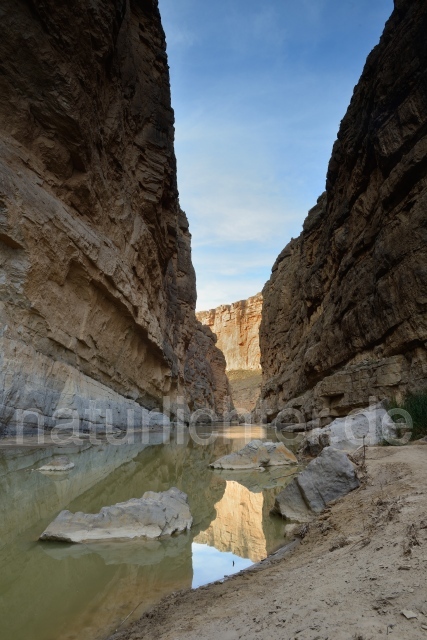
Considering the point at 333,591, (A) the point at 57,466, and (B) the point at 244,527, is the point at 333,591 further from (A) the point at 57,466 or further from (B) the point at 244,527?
(A) the point at 57,466

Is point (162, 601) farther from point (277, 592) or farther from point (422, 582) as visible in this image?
point (422, 582)

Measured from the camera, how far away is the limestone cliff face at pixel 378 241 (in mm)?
14031

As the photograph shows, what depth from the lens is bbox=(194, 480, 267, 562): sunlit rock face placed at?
445 centimetres

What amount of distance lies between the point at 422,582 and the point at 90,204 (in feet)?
56.4

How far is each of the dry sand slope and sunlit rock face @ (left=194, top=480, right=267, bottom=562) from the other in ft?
2.64

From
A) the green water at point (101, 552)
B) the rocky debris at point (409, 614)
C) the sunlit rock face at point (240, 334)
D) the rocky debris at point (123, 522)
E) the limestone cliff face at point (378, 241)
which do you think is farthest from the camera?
the sunlit rock face at point (240, 334)

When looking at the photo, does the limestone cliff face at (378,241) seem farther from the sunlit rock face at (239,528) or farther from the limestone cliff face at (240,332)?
the limestone cliff face at (240,332)

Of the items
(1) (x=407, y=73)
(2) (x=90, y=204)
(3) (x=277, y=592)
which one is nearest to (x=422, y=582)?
A: (3) (x=277, y=592)

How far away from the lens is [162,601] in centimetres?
310

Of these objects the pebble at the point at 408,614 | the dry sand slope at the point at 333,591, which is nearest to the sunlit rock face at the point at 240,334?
the dry sand slope at the point at 333,591

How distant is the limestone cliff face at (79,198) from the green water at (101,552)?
4660 mm

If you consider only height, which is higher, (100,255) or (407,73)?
(407,73)

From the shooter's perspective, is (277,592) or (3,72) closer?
(277,592)

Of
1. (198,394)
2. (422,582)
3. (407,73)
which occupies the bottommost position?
(422,582)
